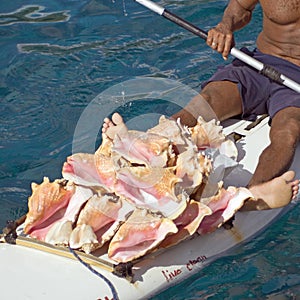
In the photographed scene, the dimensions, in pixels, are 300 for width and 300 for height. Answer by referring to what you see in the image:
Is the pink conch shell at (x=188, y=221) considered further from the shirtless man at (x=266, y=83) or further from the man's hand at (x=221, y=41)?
the man's hand at (x=221, y=41)

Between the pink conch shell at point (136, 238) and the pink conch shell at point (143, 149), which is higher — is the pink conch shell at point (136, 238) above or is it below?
below

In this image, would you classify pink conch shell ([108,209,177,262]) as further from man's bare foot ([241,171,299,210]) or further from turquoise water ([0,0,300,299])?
man's bare foot ([241,171,299,210])

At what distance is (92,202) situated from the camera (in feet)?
8.86

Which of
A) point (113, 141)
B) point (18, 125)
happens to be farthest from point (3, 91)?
point (113, 141)

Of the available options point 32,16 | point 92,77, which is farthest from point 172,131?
point 32,16

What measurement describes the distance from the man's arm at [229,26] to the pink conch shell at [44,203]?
85cm

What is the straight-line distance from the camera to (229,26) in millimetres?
3344

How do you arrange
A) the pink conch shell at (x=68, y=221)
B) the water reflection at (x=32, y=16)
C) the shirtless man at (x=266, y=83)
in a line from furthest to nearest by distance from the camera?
the water reflection at (x=32, y=16) < the shirtless man at (x=266, y=83) < the pink conch shell at (x=68, y=221)

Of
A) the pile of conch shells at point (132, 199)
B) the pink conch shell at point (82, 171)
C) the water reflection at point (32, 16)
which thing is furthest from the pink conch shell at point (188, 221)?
the water reflection at point (32, 16)

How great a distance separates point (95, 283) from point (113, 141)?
1.54 ft

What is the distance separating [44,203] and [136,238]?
0.32 meters

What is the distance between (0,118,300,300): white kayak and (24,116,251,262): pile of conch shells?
0.16 feet

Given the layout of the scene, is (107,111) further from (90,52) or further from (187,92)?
(90,52)

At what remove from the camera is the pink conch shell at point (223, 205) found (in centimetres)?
277
